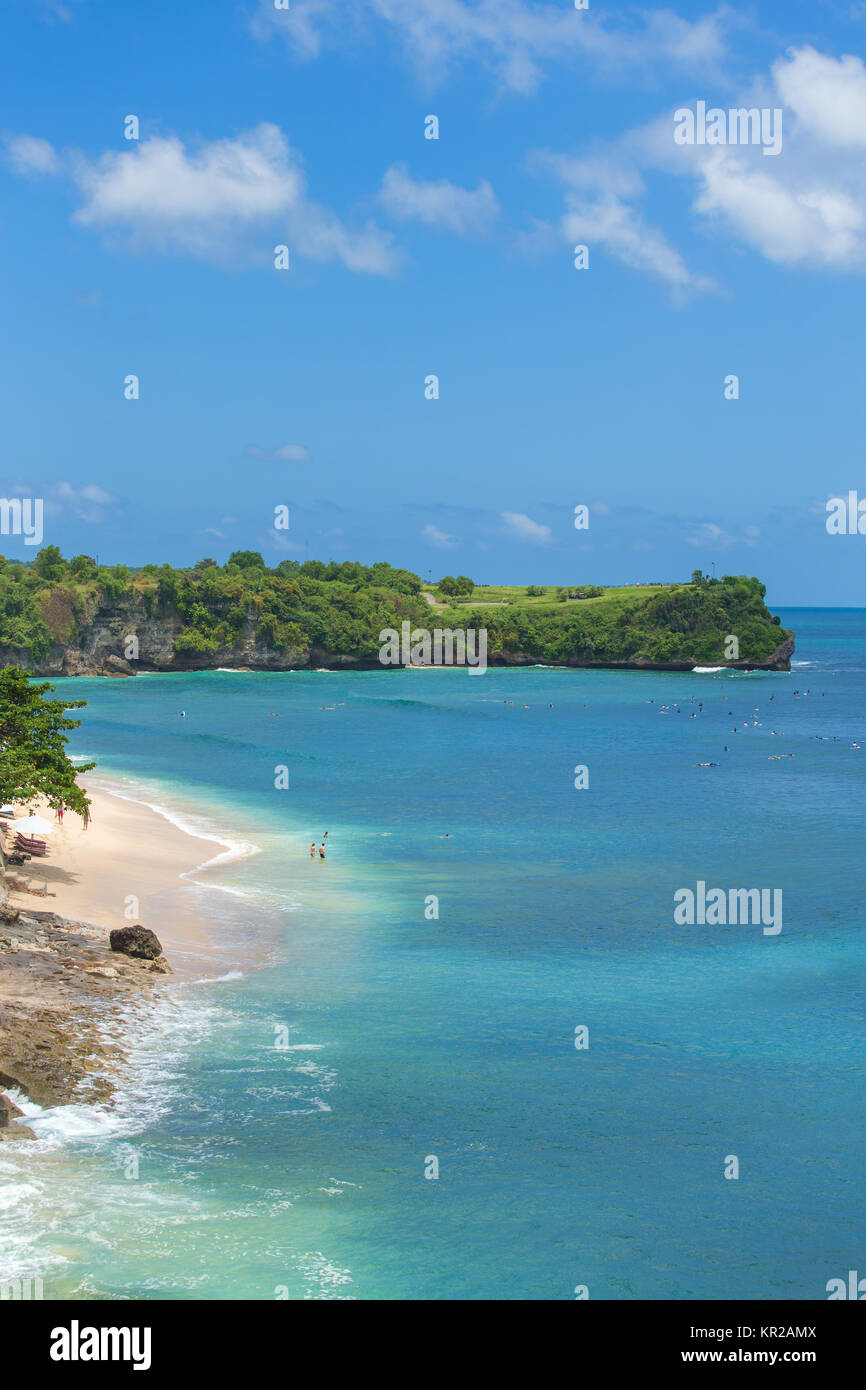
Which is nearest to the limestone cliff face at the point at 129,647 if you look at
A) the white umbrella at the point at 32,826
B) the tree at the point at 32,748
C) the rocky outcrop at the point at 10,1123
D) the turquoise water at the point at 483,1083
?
the turquoise water at the point at 483,1083

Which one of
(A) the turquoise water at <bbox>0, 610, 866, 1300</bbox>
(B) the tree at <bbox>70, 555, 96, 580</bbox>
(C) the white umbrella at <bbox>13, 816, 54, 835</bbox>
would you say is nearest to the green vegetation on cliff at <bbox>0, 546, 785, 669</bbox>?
(B) the tree at <bbox>70, 555, 96, 580</bbox>

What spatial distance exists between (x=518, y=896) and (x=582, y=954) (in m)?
7.93

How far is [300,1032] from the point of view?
31594 mm

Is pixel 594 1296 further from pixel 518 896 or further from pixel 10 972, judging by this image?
pixel 518 896

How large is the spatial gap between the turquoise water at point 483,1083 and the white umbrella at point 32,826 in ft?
21.4

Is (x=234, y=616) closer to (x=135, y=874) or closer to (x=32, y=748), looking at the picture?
(x=135, y=874)

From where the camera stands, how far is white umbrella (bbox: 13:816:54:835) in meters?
45.9

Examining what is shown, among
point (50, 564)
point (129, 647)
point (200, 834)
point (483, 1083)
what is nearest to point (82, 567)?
point (50, 564)

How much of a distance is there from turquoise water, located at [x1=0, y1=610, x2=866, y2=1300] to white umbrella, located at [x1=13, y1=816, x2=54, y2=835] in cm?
652

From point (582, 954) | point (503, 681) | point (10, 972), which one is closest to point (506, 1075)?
point (582, 954)

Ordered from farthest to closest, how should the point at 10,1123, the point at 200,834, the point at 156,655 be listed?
the point at 156,655, the point at 200,834, the point at 10,1123

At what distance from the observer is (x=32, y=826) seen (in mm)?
46250

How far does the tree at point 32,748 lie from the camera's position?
4162cm

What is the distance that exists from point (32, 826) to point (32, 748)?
3875 millimetres
